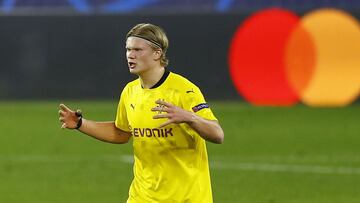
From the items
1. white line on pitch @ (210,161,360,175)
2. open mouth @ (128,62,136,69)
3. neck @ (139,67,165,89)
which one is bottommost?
white line on pitch @ (210,161,360,175)

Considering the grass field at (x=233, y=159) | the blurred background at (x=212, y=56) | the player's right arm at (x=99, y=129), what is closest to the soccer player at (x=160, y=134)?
the player's right arm at (x=99, y=129)

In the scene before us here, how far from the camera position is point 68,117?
784 centimetres

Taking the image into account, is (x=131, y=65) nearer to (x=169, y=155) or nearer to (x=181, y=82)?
(x=181, y=82)

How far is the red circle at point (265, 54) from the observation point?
74.8ft

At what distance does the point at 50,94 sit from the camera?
2314 cm

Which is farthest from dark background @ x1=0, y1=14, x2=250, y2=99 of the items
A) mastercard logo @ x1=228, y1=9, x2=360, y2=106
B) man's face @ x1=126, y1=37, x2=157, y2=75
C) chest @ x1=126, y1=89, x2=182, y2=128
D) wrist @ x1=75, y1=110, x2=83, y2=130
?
man's face @ x1=126, y1=37, x2=157, y2=75

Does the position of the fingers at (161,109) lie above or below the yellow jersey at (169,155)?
above

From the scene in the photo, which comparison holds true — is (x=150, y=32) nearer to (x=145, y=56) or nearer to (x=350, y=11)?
(x=145, y=56)

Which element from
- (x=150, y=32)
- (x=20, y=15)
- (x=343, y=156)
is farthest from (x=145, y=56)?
(x=20, y=15)

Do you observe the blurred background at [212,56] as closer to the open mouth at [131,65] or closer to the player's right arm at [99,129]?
the player's right arm at [99,129]

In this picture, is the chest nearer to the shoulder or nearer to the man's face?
the shoulder

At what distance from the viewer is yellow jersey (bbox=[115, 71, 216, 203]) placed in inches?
290

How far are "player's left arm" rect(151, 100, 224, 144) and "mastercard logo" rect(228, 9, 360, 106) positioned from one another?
15.9 metres

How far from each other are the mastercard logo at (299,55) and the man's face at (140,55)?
15576 mm
